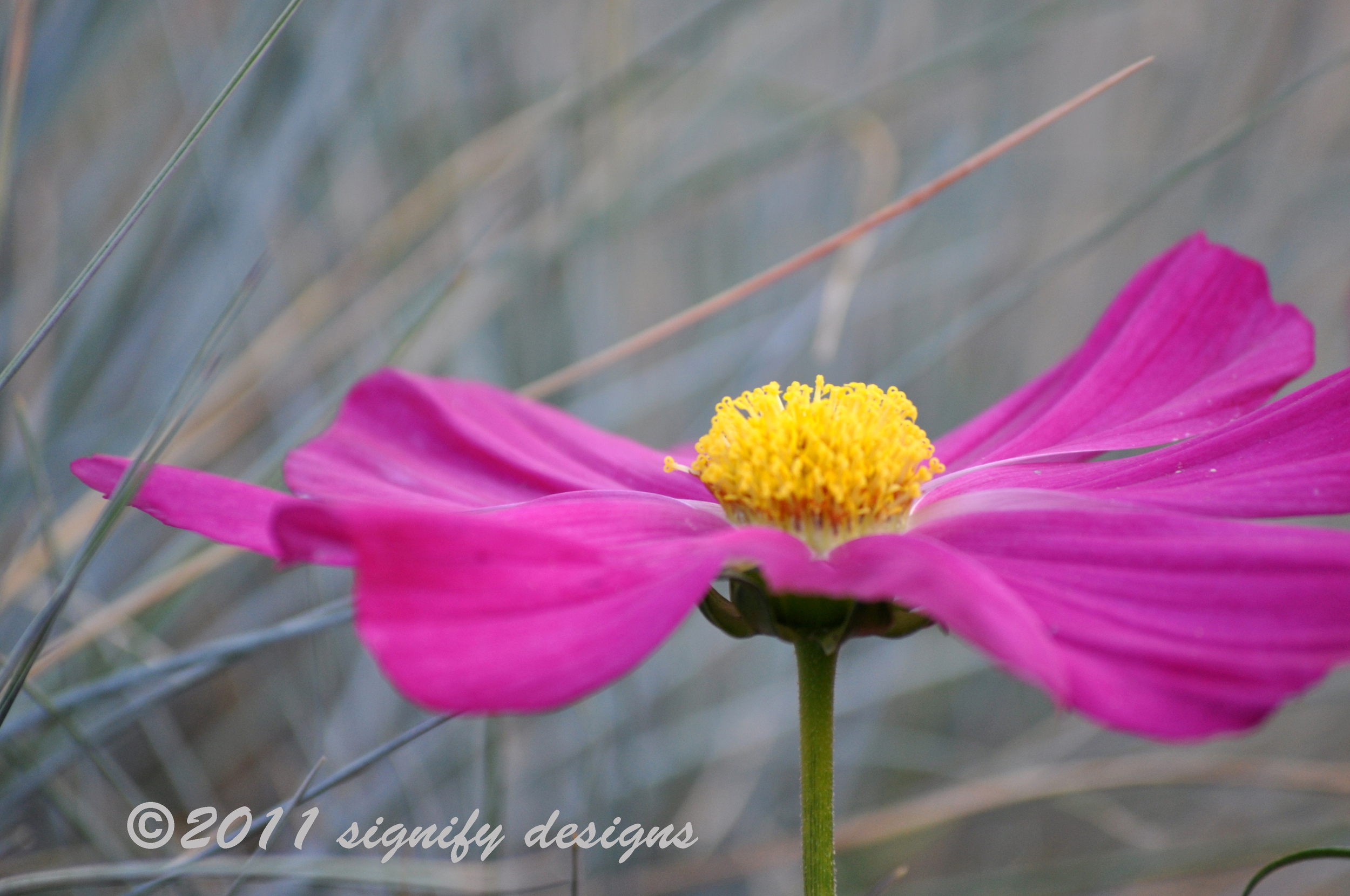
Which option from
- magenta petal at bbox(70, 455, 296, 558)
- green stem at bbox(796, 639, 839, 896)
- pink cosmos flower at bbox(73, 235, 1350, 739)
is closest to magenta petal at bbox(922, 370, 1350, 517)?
pink cosmos flower at bbox(73, 235, 1350, 739)

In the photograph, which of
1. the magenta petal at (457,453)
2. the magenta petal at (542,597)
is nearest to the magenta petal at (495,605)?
the magenta petal at (542,597)

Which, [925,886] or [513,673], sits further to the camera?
[925,886]

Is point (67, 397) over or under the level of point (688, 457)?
over

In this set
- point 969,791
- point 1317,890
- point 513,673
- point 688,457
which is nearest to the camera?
point 513,673

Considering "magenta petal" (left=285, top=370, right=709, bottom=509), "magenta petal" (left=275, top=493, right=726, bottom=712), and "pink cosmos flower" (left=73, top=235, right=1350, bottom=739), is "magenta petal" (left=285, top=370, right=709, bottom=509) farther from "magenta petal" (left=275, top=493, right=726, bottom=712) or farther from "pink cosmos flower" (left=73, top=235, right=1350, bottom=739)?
"magenta petal" (left=275, top=493, right=726, bottom=712)

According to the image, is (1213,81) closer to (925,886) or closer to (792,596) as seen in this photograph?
(925,886)

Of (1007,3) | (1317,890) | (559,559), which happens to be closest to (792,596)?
(559,559)

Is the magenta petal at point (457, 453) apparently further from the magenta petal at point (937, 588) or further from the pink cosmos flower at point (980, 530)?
the magenta petal at point (937, 588)
